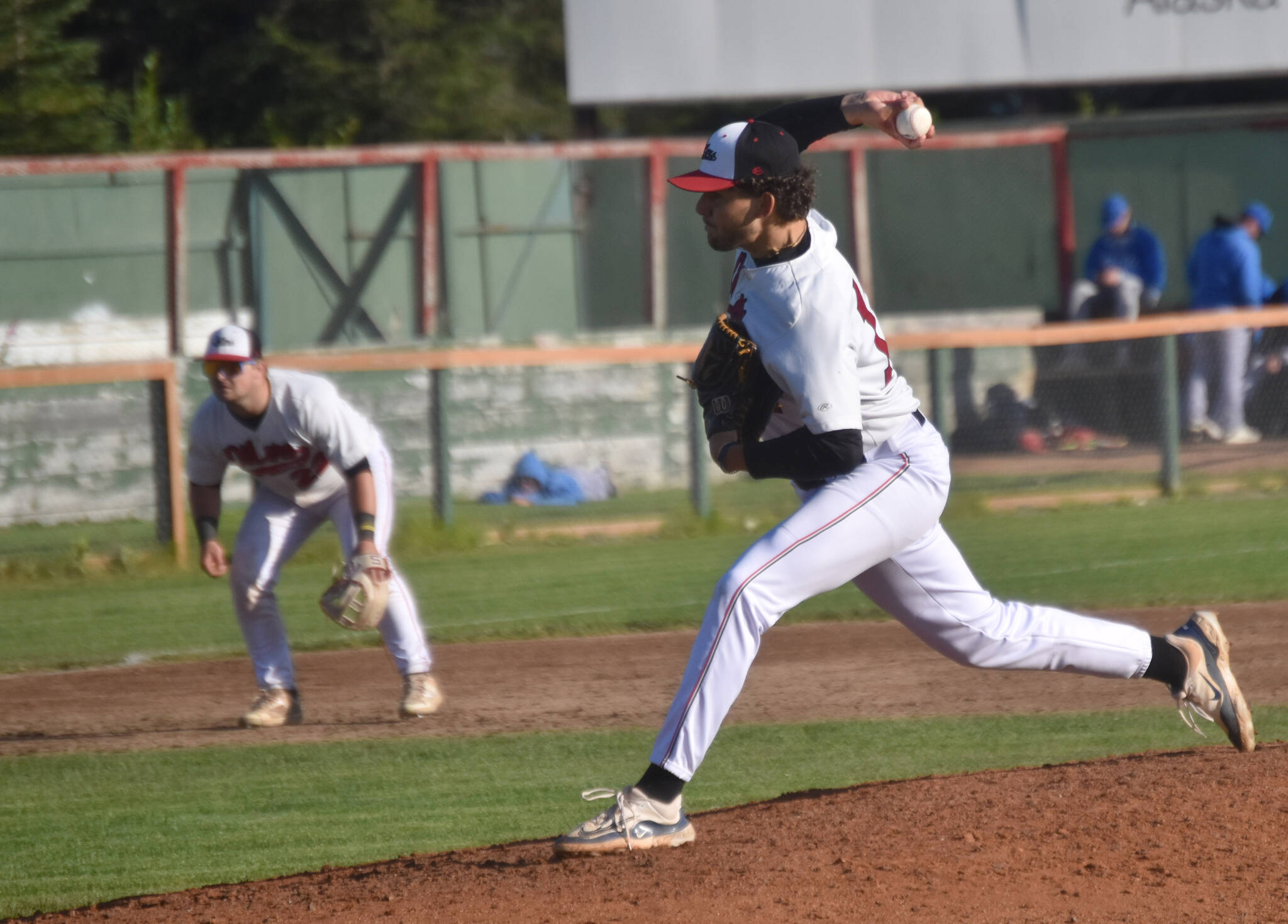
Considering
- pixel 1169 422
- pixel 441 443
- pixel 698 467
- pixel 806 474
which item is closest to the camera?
pixel 806 474

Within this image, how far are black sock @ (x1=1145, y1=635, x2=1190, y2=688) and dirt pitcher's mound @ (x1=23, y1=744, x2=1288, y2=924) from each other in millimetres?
282

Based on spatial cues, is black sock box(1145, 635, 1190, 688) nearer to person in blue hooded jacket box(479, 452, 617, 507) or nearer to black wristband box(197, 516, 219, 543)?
black wristband box(197, 516, 219, 543)

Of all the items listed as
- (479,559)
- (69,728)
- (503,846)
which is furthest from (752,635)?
(479,559)

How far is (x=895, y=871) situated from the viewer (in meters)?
4.02

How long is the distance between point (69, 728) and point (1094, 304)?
11.8 meters

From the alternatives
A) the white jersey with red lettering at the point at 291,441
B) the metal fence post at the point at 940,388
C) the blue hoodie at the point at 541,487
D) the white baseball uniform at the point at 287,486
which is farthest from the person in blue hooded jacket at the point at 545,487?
the white jersey with red lettering at the point at 291,441

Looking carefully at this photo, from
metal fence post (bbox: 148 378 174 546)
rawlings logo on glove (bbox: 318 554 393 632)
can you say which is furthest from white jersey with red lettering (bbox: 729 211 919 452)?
metal fence post (bbox: 148 378 174 546)

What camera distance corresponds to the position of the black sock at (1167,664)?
4.74 meters

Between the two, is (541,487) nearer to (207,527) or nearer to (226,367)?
(207,527)

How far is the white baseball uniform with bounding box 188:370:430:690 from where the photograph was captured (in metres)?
6.45

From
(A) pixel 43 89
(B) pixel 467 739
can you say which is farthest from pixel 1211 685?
(A) pixel 43 89

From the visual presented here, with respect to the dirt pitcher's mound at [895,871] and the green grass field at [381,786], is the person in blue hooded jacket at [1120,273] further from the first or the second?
the dirt pitcher's mound at [895,871]

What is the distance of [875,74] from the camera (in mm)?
20250

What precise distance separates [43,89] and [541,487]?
1186 cm
